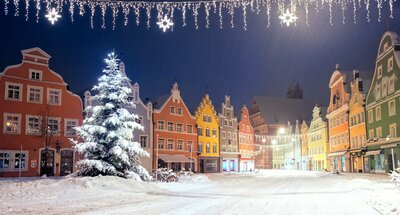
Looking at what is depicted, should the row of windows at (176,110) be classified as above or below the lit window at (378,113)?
above

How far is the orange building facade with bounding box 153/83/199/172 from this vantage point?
173 feet

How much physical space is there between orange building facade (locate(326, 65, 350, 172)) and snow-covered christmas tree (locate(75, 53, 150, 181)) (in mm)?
41184

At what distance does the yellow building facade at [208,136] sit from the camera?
2372 inches

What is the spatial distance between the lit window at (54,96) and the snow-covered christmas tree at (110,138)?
15.0m

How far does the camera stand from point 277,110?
358 feet

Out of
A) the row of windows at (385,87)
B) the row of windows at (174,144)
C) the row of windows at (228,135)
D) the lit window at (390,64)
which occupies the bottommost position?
the row of windows at (174,144)

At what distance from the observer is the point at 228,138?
221 ft

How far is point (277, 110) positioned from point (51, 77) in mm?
76253

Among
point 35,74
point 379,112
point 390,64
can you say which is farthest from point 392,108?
point 35,74

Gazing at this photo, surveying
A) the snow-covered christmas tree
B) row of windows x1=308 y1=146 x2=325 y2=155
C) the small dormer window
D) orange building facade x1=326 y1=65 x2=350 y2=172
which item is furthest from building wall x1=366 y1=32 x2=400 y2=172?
the small dormer window

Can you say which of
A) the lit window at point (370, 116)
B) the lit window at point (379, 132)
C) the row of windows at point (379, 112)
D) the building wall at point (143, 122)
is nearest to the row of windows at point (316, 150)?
the lit window at point (370, 116)

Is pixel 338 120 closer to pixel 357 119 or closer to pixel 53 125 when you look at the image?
pixel 357 119

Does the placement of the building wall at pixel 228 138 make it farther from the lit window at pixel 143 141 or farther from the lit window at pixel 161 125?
the lit window at pixel 143 141

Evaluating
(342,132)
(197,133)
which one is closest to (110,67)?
(197,133)
